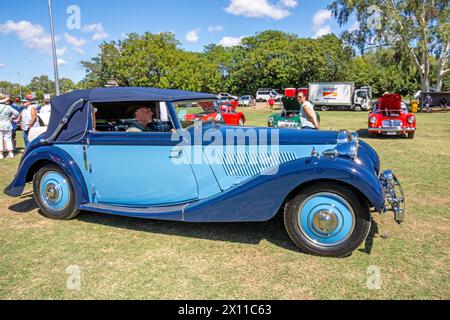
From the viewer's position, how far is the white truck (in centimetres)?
2859

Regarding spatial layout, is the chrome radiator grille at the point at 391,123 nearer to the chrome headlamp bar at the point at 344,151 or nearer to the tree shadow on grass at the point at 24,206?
the chrome headlamp bar at the point at 344,151

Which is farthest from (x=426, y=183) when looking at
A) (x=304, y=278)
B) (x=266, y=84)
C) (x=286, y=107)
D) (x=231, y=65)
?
(x=231, y=65)

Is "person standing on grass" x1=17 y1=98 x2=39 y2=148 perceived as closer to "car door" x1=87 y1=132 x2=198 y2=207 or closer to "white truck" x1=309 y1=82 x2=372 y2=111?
"car door" x1=87 y1=132 x2=198 y2=207

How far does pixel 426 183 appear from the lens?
18.8 feet

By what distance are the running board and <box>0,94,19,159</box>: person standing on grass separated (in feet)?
20.1

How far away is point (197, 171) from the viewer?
377 centimetres

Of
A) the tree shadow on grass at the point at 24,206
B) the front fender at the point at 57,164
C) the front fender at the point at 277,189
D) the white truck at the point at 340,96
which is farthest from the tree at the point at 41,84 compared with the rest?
the front fender at the point at 277,189

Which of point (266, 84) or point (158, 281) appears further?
point (266, 84)

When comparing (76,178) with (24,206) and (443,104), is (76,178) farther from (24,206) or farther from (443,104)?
(443,104)

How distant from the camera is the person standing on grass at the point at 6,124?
8367 mm

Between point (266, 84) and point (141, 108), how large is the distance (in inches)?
1831

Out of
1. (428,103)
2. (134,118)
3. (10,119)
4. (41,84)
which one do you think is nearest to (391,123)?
(134,118)

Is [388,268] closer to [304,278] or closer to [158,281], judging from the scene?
[304,278]

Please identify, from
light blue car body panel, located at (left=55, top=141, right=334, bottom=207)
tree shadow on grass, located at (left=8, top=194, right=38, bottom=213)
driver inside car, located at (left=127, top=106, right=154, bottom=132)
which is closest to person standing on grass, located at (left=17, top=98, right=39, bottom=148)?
tree shadow on grass, located at (left=8, top=194, right=38, bottom=213)
